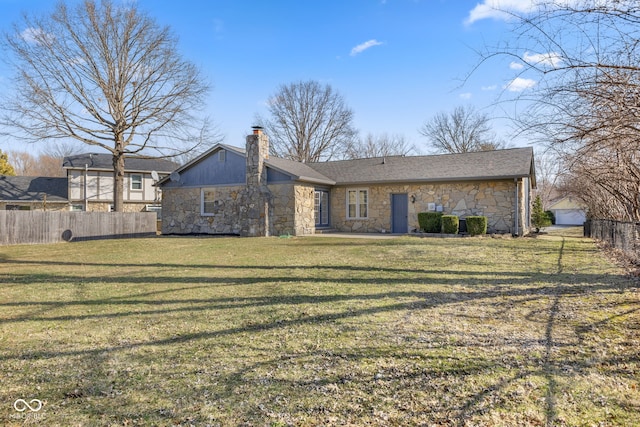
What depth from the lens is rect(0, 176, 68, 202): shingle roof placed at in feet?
85.5

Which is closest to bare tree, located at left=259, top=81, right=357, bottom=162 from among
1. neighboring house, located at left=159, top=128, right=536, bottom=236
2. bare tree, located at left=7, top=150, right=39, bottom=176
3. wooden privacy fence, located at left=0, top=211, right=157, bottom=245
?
neighboring house, located at left=159, top=128, right=536, bottom=236

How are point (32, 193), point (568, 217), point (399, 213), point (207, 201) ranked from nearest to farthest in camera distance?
1. point (399, 213)
2. point (207, 201)
3. point (32, 193)
4. point (568, 217)

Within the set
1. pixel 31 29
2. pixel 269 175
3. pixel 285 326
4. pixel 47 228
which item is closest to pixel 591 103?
pixel 285 326

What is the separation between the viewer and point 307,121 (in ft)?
116

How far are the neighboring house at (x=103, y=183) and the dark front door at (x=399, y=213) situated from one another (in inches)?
729

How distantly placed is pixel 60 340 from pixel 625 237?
10.4 metres

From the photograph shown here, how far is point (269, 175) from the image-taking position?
54.1 ft

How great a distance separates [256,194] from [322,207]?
3.60m

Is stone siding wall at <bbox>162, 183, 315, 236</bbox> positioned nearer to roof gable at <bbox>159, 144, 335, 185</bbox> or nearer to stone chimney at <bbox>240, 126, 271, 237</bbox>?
stone chimney at <bbox>240, 126, 271, 237</bbox>

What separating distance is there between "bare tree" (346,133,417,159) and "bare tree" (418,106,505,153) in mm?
2906

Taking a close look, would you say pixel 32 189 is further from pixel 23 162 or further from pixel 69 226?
pixel 23 162

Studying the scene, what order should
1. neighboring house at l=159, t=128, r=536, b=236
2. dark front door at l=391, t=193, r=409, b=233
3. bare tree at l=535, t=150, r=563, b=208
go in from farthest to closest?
dark front door at l=391, t=193, r=409, b=233, neighboring house at l=159, t=128, r=536, b=236, bare tree at l=535, t=150, r=563, b=208

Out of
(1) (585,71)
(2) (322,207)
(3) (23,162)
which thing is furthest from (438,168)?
(3) (23,162)

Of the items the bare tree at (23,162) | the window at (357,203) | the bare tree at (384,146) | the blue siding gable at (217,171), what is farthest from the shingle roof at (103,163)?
the bare tree at (23,162)
